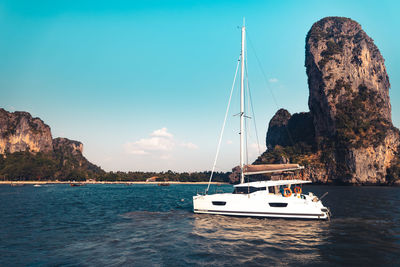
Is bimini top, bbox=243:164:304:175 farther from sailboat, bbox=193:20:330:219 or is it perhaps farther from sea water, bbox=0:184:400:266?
sea water, bbox=0:184:400:266

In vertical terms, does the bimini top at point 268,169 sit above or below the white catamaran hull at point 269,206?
above

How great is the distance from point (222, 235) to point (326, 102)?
127 m

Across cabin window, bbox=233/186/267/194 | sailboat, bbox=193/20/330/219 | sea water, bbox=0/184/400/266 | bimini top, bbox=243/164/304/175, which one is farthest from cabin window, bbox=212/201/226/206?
bimini top, bbox=243/164/304/175

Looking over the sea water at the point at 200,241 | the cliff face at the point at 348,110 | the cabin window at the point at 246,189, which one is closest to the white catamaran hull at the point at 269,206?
the cabin window at the point at 246,189

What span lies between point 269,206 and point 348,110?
119 meters

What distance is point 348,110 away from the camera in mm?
119125

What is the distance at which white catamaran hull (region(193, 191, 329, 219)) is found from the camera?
70.3 ft

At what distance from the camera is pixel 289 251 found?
1373 centimetres

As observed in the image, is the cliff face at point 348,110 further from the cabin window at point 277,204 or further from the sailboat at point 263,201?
the cabin window at point 277,204

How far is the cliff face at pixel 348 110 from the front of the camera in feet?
347

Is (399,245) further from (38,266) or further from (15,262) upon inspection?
(15,262)

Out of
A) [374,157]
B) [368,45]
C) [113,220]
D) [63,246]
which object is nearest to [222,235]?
[63,246]

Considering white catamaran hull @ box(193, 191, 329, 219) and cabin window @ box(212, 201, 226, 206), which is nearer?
white catamaran hull @ box(193, 191, 329, 219)

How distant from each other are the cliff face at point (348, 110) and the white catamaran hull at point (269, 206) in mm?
98662
